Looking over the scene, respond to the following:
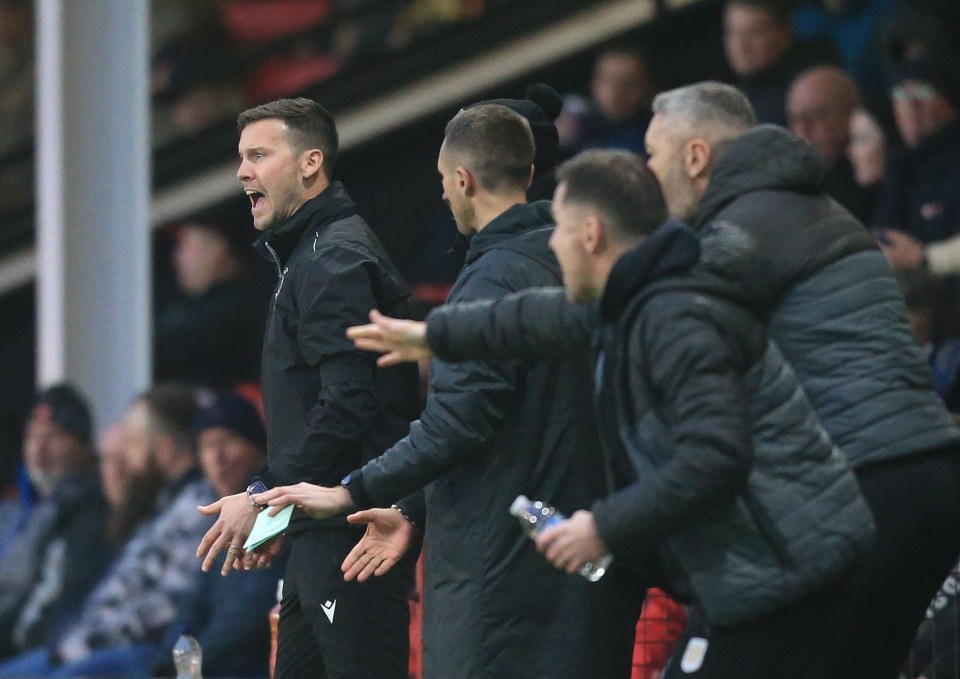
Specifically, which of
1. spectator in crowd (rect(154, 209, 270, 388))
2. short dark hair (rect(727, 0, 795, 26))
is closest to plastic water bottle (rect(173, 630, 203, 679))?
short dark hair (rect(727, 0, 795, 26))

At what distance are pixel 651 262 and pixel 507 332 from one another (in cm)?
36

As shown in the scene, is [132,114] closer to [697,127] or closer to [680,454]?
[697,127]

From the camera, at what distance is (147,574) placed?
7602 mm

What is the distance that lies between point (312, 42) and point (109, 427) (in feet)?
8.18

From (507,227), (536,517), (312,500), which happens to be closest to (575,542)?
(536,517)

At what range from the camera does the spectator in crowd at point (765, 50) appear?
23.7 ft

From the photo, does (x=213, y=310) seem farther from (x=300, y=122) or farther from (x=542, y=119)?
(x=542, y=119)

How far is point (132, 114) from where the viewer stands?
9.52 metres

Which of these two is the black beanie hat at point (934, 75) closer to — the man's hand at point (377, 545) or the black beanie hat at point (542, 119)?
the black beanie hat at point (542, 119)

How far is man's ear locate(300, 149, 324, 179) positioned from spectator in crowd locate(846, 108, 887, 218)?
3189 millimetres

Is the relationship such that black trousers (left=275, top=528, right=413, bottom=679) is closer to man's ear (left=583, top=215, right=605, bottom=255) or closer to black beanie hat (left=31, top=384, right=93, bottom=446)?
man's ear (left=583, top=215, right=605, bottom=255)

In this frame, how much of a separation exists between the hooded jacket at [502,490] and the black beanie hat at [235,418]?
135 inches

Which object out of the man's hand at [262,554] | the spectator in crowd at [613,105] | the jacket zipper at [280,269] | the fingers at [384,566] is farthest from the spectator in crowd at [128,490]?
the fingers at [384,566]

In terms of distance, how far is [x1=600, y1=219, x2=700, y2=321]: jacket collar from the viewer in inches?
114
